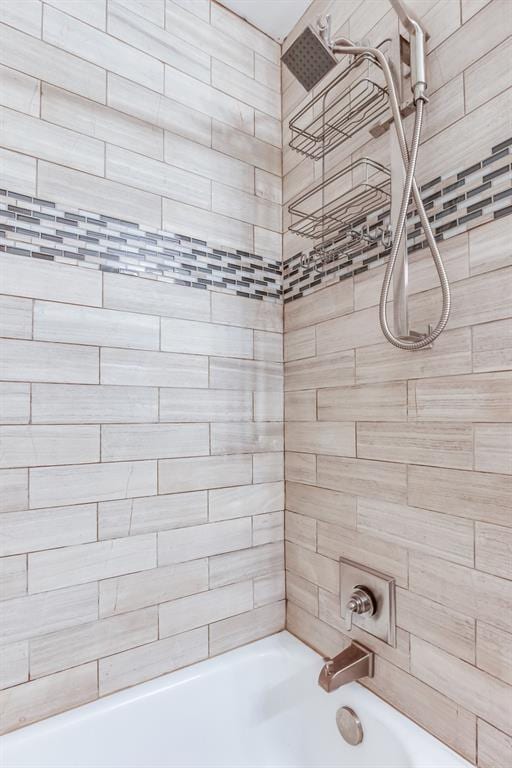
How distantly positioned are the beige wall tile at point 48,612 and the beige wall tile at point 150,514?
0.56 ft

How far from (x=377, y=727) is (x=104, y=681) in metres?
0.78

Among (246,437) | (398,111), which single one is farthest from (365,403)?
(398,111)

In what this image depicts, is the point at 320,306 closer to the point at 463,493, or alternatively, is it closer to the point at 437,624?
the point at 463,493

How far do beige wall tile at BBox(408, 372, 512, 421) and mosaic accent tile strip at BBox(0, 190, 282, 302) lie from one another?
0.73 metres

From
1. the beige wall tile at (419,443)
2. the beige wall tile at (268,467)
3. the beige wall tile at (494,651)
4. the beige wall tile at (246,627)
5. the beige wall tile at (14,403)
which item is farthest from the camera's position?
the beige wall tile at (268,467)

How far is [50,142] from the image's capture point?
131 centimetres

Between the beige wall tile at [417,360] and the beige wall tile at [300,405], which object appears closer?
the beige wall tile at [417,360]

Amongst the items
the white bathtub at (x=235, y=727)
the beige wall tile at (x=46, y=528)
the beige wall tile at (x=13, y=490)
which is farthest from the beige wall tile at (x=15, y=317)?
the white bathtub at (x=235, y=727)

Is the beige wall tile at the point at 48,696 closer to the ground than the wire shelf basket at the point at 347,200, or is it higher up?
closer to the ground

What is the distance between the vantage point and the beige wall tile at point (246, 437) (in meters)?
1.57

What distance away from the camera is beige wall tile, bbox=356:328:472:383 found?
112 cm

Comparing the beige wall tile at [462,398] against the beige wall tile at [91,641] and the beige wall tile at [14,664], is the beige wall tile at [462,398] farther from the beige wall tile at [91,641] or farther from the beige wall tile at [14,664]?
the beige wall tile at [14,664]

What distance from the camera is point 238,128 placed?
1661 millimetres

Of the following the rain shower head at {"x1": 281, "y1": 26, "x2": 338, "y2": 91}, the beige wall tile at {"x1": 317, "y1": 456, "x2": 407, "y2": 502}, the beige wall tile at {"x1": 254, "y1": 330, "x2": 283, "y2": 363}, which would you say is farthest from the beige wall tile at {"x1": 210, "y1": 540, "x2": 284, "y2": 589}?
the rain shower head at {"x1": 281, "y1": 26, "x2": 338, "y2": 91}
